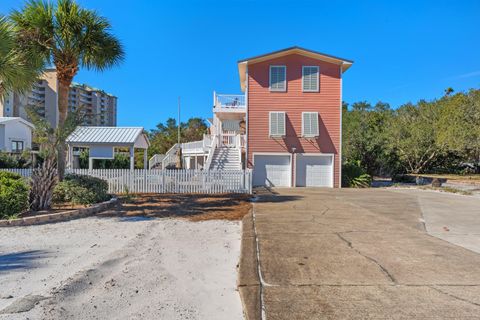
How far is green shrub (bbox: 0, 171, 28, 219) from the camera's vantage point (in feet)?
26.7

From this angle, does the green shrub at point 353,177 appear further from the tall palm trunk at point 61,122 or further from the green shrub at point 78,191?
the tall palm trunk at point 61,122

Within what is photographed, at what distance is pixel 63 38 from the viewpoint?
10211 mm

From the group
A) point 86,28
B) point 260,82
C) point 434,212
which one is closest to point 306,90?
point 260,82

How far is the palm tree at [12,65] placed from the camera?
8.28m

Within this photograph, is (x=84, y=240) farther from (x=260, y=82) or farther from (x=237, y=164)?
(x=260, y=82)

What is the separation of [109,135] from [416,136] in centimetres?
2511

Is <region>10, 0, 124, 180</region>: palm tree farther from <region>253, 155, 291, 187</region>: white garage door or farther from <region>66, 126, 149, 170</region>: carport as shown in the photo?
<region>253, 155, 291, 187</region>: white garage door

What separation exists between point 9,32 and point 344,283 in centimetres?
975

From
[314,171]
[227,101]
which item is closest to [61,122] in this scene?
[227,101]

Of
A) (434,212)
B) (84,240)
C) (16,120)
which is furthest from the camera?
(16,120)

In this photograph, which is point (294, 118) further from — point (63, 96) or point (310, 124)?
point (63, 96)

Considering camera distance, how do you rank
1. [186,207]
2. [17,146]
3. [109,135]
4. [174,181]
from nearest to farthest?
[186,207]
[174,181]
[109,135]
[17,146]

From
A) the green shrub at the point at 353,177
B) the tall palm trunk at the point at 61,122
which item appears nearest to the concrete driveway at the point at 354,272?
the tall palm trunk at the point at 61,122

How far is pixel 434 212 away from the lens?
1023cm
